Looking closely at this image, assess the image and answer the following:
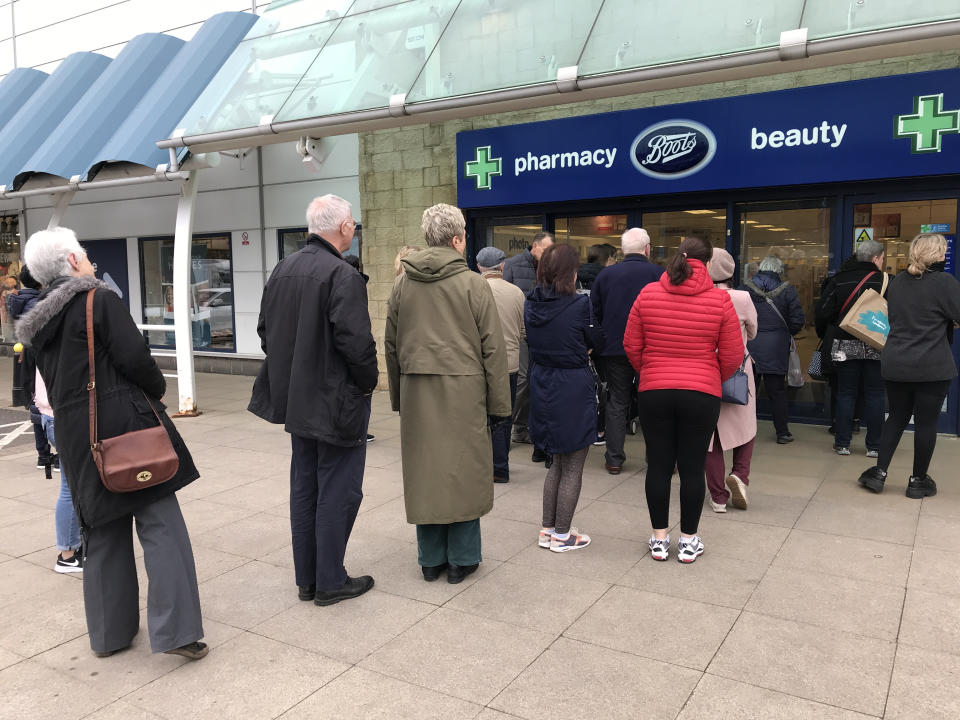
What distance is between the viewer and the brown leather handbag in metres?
2.96

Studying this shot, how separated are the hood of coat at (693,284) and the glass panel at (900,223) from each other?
12.7 feet

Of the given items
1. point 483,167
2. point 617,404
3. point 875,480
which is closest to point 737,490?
point 875,480

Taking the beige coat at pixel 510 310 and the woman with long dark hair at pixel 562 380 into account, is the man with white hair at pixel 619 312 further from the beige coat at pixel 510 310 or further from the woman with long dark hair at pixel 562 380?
the woman with long dark hair at pixel 562 380

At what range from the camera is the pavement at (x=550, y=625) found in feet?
9.37

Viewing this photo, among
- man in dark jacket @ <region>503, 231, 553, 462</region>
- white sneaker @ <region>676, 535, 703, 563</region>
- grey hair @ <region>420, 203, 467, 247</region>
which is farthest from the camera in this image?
man in dark jacket @ <region>503, 231, 553, 462</region>

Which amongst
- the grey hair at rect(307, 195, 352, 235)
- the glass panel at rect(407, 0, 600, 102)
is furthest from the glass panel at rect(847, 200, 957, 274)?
the grey hair at rect(307, 195, 352, 235)

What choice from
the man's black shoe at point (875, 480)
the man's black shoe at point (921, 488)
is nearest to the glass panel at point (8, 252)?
the man's black shoe at point (875, 480)

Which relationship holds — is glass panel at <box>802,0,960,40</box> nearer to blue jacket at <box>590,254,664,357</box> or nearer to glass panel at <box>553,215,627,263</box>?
blue jacket at <box>590,254,664,357</box>

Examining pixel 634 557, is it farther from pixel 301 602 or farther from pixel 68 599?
pixel 68 599

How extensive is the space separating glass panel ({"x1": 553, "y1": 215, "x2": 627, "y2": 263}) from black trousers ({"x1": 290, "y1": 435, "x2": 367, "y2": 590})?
209 inches

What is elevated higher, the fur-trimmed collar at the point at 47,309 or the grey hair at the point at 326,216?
the grey hair at the point at 326,216

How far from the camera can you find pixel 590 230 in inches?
340

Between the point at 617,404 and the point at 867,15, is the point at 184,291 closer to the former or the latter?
the point at 617,404

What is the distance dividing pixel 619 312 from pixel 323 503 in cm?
310
